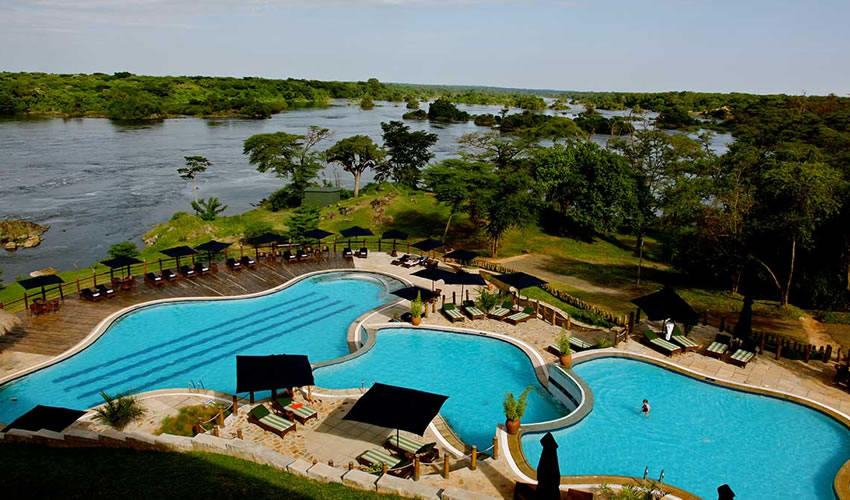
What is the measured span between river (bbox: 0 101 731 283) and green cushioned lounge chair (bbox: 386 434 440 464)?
111ft

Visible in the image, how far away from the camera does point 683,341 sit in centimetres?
1978

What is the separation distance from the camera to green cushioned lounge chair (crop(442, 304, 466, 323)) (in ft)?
74.0

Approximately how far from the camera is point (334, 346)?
2130cm

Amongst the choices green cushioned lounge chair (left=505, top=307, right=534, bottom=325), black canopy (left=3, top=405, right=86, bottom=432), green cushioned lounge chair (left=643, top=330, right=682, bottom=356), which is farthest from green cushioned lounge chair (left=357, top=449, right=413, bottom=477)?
green cushioned lounge chair (left=643, top=330, right=682, bottom=356)

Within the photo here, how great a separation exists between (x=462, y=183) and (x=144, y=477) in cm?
2738

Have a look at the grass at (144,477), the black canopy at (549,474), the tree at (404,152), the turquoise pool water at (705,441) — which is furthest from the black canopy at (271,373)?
the tree at (404,152)

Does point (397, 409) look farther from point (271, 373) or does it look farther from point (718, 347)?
point (718, 347)

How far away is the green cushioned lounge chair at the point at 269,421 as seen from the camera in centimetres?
1405

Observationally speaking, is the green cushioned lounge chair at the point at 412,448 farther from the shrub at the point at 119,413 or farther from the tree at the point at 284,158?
the tree at the point at 284,158

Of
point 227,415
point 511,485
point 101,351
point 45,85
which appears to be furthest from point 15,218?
point 45,85

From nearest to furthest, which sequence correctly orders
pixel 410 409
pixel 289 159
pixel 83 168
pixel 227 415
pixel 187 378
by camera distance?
1. pixel 410 409
2. pixel 227 415
3. pixel 187 378
4. pixel 289 159
5. pixel 83 168

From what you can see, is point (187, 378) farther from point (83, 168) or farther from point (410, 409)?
point (83, 168)

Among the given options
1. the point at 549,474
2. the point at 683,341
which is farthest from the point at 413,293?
the point at 549,474

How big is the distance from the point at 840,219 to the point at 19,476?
2792 cm
